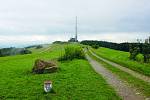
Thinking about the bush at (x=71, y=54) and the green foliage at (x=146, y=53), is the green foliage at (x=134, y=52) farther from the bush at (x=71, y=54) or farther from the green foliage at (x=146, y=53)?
the bush at (x=71, y=54)

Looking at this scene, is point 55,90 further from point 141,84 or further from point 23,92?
point 141,84

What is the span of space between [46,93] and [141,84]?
280 inches

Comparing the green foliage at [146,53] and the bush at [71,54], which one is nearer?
the green foliage at [146,53]

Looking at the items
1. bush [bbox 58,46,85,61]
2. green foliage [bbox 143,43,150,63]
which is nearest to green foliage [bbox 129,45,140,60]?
green foliage [bbox 143,43,150,63]

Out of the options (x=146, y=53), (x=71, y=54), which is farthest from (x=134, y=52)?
(x=71, y=54)

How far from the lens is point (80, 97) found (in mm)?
18500

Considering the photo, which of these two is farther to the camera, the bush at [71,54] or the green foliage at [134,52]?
the bush at [71,54]

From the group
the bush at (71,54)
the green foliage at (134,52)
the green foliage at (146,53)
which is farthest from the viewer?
the bush at (71,54)

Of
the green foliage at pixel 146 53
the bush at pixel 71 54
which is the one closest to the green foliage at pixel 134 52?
the green foliage at pixel 146 53

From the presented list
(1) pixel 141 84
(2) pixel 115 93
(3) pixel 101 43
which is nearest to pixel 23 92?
(2) pixel 115 93

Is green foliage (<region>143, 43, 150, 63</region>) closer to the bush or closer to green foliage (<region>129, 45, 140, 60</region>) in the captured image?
green foliage (<region>129, 45, 140, 60</region>)

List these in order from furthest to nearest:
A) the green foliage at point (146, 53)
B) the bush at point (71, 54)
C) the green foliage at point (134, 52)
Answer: the bush at point (71, 54) → the green foliage at point (134, 52) → the green foliage at point (146, 53)

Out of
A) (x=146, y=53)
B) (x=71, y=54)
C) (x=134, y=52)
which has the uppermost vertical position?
(x=146, y=53)

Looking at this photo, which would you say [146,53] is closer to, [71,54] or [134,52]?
[134,52]
